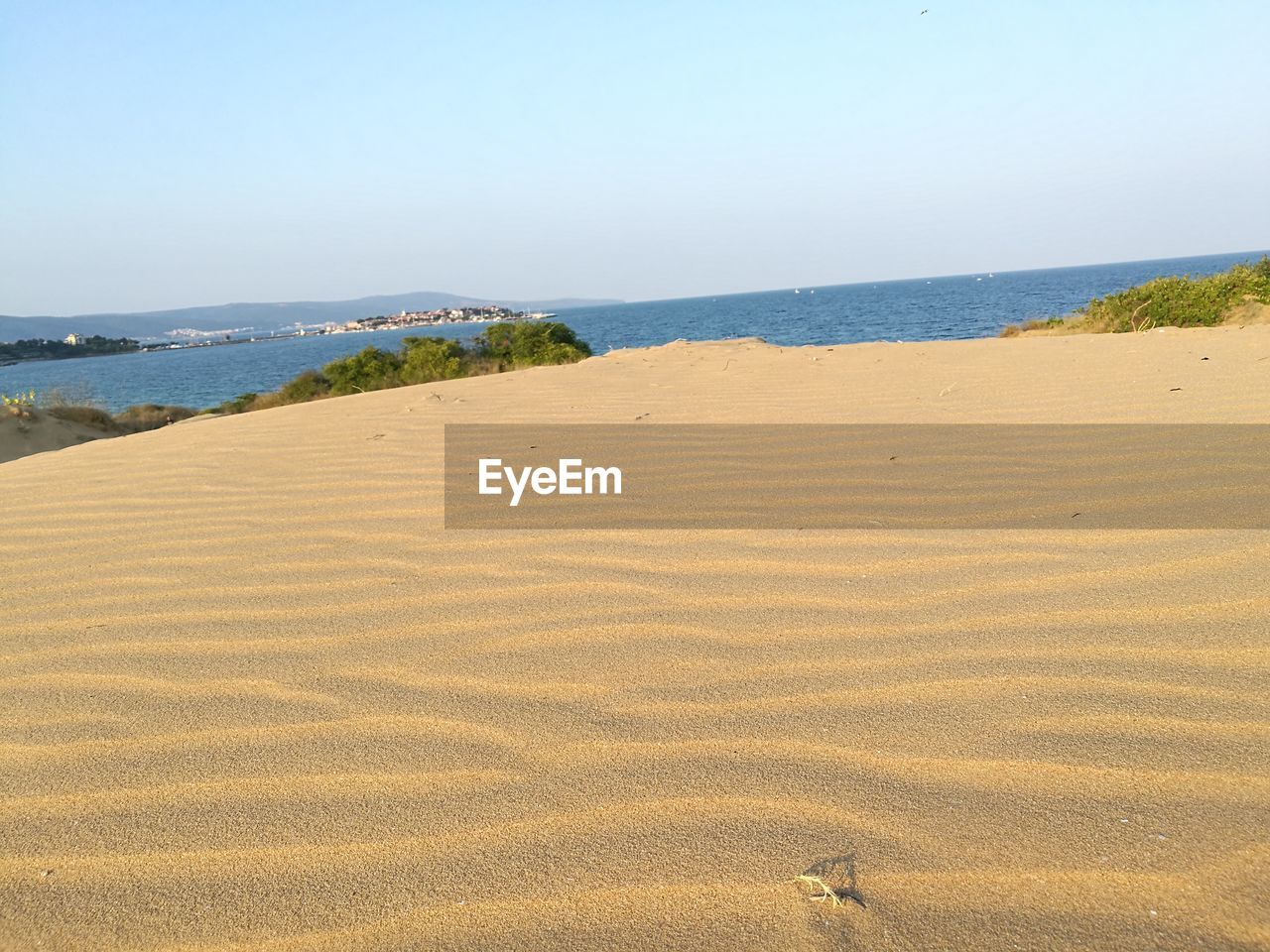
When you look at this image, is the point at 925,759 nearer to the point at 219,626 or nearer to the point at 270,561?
the point at 219,626

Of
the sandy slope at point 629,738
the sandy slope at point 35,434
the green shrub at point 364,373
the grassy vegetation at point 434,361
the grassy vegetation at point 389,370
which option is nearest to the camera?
the sandy slope at point 629,738

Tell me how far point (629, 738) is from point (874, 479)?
2207 millimetres

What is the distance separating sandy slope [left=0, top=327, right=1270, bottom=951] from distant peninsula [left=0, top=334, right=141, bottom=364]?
7167cm

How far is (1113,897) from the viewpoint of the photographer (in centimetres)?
126

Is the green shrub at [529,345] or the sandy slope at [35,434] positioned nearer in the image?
the sandy slope at [35,434]

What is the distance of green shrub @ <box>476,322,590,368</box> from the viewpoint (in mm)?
13500

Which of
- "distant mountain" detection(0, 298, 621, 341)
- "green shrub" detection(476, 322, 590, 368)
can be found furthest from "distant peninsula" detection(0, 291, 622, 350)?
"green shrub" detection(476, 322, 590, 368)

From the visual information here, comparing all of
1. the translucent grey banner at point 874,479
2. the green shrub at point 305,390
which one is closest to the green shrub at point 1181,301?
the translucent grey banner at point 874,479

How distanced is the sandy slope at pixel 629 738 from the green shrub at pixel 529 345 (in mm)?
10194

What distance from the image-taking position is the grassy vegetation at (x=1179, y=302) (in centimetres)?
1016

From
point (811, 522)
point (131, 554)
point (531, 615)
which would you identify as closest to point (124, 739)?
point (531, 615)

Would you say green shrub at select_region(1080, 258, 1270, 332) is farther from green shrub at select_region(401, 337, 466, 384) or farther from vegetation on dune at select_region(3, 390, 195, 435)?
vegetation on dune at select_region(3, 390, 195, 435)

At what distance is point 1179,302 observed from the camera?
34.3 feet

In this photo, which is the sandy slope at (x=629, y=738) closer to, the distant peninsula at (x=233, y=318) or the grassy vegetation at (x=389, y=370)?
the grassy vegetation at (x=389, y=370)
